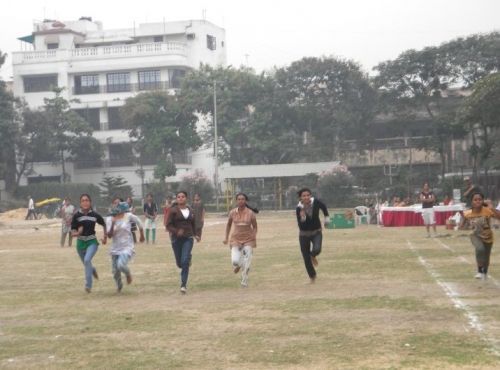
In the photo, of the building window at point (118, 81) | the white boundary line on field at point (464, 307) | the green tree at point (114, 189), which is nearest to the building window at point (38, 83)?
the building window at point (118, 81)

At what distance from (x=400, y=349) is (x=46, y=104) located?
67189 millimetres

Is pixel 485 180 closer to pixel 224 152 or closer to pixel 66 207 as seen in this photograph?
pixel 224 152

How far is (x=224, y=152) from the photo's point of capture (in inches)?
2906

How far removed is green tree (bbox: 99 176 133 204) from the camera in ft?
231

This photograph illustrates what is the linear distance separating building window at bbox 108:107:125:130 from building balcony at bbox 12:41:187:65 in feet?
15.3

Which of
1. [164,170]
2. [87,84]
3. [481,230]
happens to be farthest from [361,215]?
[87,84]

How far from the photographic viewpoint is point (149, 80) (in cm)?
7819

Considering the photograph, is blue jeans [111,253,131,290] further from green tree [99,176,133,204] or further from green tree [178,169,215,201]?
green tree [99,176,133,204]

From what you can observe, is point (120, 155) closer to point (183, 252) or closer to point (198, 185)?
point (198, 185)

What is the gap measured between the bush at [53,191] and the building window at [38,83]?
10.7 m

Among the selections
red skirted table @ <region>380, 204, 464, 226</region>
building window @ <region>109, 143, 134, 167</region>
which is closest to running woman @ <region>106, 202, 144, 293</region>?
red skirted table @ <region>380, 204, 464, 226</region>

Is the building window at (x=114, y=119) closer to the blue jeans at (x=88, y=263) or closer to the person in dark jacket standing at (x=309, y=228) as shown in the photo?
the blue jeans at (x=88, y=263)

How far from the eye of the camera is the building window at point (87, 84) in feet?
257

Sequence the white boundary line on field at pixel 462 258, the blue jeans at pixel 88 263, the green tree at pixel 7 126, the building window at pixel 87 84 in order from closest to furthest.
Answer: the white boundary line on field at pixel 462 258 < the blue jeans at pixel 88 263 < the green tree at pixel 7 126 < the building window at pixel 87 84
